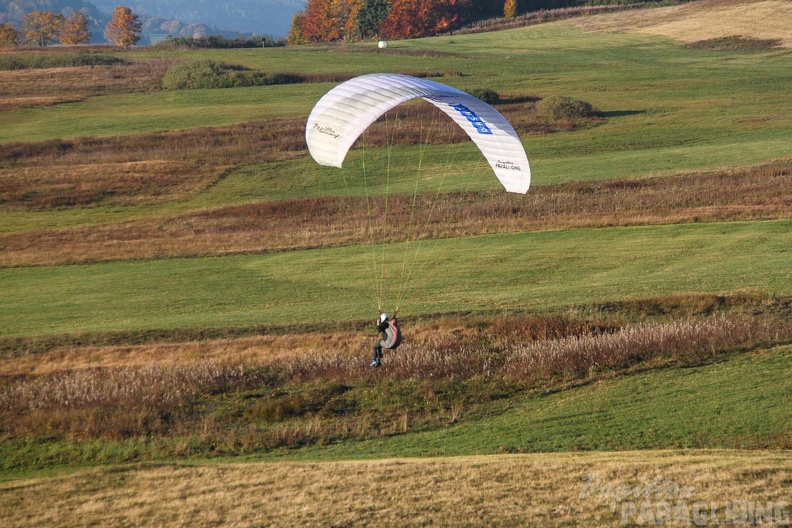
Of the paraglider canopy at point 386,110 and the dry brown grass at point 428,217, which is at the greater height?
the paraglider canopy at point 386,110

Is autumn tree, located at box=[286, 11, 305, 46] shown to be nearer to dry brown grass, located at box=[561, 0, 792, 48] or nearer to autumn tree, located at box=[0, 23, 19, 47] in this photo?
autumn tree, located at box=[0, 23, 19, 47]

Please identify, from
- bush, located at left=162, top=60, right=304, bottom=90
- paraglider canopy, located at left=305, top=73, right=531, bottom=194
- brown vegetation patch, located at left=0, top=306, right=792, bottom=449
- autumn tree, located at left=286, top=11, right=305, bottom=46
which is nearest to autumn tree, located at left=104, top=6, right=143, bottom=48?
autumn tree, located at left=286, top=11, right=305, bottom=46

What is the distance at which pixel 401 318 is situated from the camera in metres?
28.7

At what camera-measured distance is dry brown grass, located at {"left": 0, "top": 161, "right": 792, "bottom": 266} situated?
1574 inches

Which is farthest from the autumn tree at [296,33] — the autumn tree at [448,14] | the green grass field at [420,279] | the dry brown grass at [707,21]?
the green grass field at [420,279]

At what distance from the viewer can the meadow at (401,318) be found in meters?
17.6

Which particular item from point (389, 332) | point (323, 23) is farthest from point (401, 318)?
point (323, 23)

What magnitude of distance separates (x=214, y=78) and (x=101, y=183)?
31005mm

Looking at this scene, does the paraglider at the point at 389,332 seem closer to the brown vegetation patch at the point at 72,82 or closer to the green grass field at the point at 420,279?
the green grass field at the point at 420,279

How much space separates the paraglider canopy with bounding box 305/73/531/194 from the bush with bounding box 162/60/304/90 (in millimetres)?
62287

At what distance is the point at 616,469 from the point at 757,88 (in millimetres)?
64476

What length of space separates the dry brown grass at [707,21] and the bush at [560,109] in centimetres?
3545

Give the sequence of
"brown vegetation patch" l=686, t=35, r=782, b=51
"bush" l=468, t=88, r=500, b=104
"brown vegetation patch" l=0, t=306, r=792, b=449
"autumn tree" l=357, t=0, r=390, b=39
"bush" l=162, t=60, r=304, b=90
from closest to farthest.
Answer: "brown vegetation patch" l=0, t=306, r=792, b=449
"bush" l=468, t=88, r=500, b=104
"bush" l=162, t=60, r=304, b=90
"brown vegetation patch" l=686, t=35, r=782, b=51
"autumn tree" l=357, t=0, r=390, b=39

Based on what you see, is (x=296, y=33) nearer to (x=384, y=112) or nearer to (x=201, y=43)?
(x=201, y=43)
